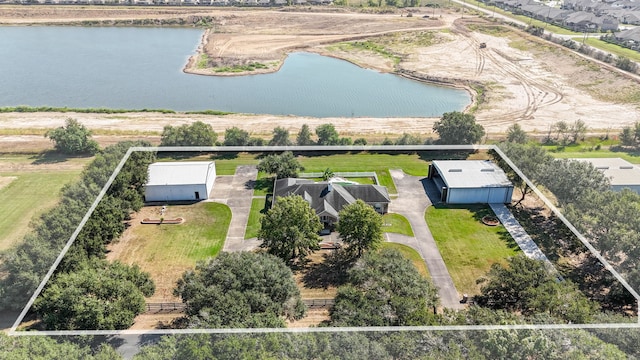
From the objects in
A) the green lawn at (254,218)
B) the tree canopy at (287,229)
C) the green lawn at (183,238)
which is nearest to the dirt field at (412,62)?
the green lawn at (254,218)

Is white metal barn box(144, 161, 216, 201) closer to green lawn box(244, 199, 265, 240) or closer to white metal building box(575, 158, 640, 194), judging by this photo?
green lawn box(244, 199, 265, 240)

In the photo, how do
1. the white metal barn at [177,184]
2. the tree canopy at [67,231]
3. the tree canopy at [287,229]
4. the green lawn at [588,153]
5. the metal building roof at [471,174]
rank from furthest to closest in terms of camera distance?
1. the green lawn at [588,153]
2. the white metal barn at [177,184]
3. the metal building roof at [471,174]
4. the tree canopy at [287,229]
5. the tree canopy at [67,231]

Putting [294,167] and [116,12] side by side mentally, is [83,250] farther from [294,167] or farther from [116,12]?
[116,12]

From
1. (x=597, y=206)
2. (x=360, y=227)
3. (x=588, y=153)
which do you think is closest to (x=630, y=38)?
(x=588, y=153)

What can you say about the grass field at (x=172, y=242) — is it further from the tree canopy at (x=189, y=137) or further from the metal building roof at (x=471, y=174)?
the metal building roof at (x=471, y=174)

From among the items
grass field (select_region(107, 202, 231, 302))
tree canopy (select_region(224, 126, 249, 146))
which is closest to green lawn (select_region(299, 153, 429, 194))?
tree canopy (select_region(224, 126, 249, 146))

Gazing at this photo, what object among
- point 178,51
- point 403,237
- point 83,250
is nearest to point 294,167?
point 403,237

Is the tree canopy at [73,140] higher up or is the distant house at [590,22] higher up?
the distant house at [590,22]
